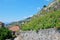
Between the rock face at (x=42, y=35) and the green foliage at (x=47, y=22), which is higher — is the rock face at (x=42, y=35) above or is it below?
below

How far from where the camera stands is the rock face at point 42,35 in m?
13.5

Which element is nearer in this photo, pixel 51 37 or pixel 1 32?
pixel 51 37

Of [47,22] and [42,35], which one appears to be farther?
[47,22]

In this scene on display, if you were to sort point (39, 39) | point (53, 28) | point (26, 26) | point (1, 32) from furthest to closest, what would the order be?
point (1, 32) → point (26, 26) → point (39, 39) → point (53, 28)

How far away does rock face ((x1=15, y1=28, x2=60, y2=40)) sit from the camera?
1346 centimetres

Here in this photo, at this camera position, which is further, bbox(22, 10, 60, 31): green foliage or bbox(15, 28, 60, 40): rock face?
bbox(22, 10, 60, 31): green foliage

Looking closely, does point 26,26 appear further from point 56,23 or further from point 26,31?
point 56,23

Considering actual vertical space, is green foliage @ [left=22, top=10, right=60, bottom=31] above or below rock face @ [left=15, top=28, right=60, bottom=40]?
above

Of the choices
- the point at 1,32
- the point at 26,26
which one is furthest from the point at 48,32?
the point at 1,32

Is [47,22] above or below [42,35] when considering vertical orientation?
above

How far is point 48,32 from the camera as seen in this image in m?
13.8

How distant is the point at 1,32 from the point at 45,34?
11079mm

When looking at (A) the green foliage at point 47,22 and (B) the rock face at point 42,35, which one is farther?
(A) the green foliage at point 47,22

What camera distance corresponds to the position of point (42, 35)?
46.3 feet
